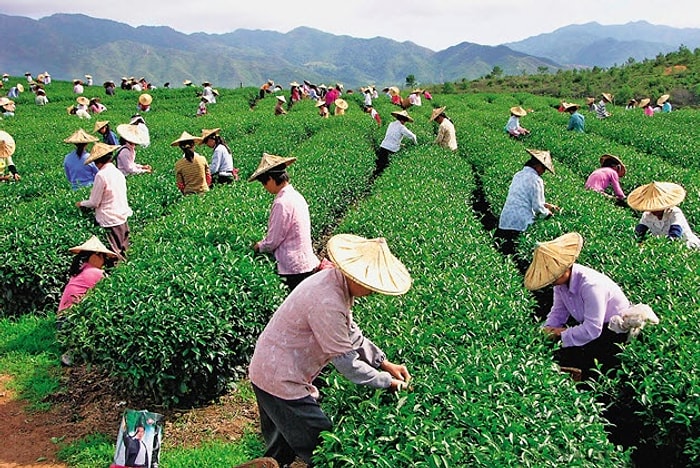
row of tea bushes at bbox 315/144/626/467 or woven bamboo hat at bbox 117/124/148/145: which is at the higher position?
woven bamboo hat at bbox 117/124/148/145

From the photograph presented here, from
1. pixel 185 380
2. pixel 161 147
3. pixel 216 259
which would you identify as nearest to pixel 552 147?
pixel 161 147

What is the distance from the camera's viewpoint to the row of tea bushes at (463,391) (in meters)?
3.14

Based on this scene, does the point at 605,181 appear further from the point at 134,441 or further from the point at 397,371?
the point at 134,441

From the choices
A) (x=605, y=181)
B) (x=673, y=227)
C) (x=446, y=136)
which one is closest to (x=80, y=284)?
(x=673, y=227)

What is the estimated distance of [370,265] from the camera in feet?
11.4

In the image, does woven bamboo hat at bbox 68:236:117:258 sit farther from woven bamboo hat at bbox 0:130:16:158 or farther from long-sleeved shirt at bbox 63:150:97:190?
woven bamboo hat at bbox 0:130:16:158

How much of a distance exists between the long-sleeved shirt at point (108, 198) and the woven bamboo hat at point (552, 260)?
5.82 meters

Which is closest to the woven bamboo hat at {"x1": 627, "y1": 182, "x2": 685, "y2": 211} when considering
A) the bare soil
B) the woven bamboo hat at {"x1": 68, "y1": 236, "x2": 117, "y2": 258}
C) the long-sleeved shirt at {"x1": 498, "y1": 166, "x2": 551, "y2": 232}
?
the long-sleeved shirt at {"x1": 498, "y1": 166, "x2": 551, "y2": 232}

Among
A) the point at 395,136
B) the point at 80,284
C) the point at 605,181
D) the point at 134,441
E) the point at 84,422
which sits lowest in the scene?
the point at 84,422

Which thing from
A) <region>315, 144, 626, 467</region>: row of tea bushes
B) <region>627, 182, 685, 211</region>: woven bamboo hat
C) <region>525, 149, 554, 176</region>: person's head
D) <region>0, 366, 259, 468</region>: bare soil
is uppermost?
<region>525, 149, 554, 176</region>: person's head

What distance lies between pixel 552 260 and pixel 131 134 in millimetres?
8355

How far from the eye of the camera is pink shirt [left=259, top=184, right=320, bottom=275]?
19.2ft

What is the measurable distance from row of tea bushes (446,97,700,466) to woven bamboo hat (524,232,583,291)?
32.1 inches

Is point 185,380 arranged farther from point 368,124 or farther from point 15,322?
point 368,124
